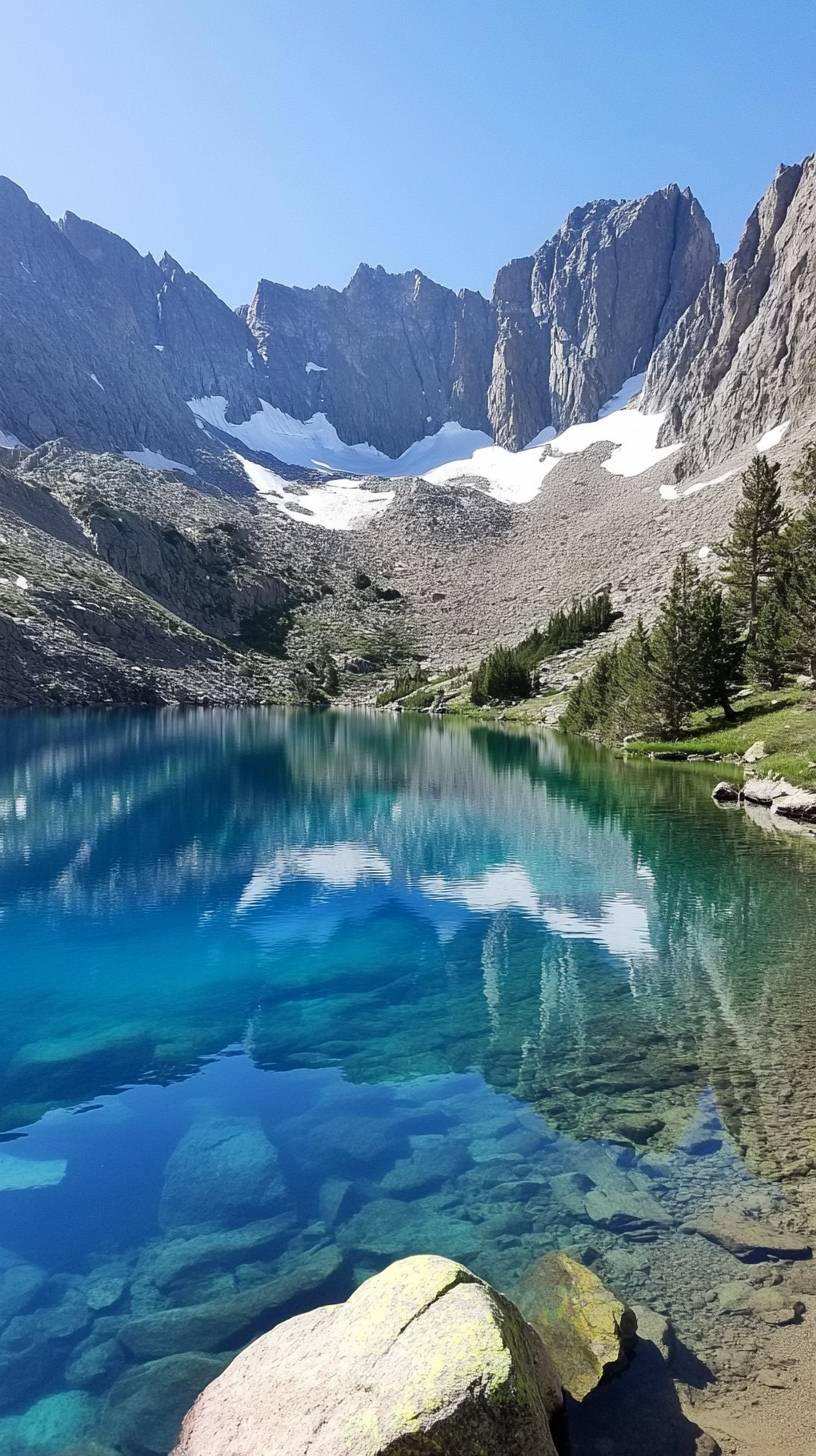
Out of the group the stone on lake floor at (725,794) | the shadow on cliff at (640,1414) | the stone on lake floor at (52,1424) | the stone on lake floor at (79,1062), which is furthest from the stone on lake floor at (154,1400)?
the stone on lake floor at (725,794)

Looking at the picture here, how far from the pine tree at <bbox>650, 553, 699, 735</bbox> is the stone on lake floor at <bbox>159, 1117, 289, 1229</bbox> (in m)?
51.4

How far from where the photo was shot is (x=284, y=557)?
589 ft

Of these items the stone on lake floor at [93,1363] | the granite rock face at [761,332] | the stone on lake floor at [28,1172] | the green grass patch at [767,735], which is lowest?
the stone on lake floor at [28,1172]

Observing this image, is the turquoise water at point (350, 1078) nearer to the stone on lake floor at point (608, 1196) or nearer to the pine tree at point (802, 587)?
the stone on lake floor at point (608, 1196)

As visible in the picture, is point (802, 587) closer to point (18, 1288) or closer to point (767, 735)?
point (767, 735)

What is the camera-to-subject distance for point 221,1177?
9.98 m

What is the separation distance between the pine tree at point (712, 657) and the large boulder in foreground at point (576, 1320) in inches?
2098

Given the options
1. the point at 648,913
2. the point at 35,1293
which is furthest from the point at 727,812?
the point at 35,1293

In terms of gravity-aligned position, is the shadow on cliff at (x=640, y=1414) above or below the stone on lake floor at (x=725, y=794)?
below

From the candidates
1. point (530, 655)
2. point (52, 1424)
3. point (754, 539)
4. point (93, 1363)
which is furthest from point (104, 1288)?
point (530, 655)

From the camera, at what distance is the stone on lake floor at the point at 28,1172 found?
9.75 metres

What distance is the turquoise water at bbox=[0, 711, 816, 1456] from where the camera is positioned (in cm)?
780

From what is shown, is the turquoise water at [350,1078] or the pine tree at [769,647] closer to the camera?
the turquoise water at [350,1078]

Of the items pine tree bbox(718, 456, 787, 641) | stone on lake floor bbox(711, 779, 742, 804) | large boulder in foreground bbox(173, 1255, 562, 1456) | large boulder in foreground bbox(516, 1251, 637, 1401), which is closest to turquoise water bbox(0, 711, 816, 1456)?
large boulder in foreground bbox(516, 1251, 637, 1401)
